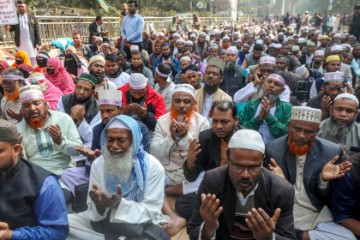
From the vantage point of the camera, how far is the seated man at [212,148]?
336cm

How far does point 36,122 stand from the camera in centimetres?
355

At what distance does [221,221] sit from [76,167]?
2.01 meters

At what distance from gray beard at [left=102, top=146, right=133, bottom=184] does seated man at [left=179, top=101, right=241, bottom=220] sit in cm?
65

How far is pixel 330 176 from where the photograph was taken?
9.11 feet

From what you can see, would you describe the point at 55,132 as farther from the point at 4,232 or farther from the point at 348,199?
the point at 348,199

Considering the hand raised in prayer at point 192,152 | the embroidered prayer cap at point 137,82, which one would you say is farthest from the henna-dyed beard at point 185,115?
the embroidered prayer cap at point 137,82

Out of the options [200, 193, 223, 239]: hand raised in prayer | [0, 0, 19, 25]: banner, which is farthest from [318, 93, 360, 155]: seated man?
[0, 0, 19, 25]: banner

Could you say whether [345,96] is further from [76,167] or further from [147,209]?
[76,167]

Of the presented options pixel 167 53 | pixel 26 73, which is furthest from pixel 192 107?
pixel 167 53

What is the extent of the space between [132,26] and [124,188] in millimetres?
6634

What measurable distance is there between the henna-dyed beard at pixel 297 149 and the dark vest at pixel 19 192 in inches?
85.0

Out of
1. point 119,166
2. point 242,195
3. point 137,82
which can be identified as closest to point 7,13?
point 137,82

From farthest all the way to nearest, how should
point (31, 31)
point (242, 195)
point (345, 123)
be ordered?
point (31, 31)
point (345, 123)
point (242, 195)

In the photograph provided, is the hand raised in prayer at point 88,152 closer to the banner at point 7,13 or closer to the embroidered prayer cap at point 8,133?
the embroidered prayer cap at point 8,133
